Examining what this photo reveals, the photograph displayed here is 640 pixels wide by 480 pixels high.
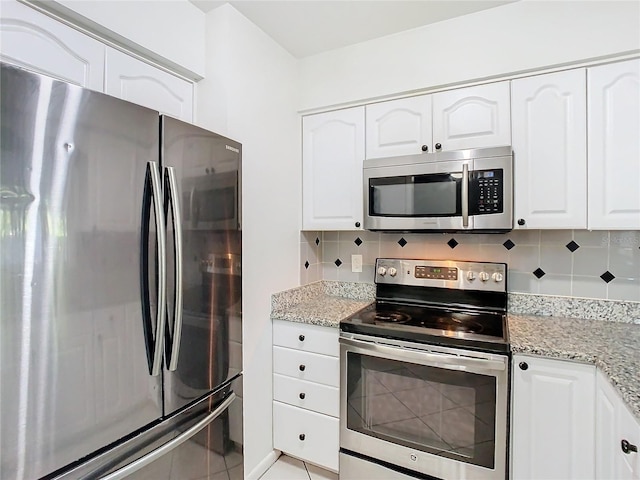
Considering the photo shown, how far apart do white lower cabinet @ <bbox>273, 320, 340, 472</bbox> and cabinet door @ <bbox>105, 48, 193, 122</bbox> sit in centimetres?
129

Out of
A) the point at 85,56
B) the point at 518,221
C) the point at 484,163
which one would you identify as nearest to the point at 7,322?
the point at 85,56

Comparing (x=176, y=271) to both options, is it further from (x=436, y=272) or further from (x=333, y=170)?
(x=436, y=272)

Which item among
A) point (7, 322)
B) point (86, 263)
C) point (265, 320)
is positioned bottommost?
point (265, 320)

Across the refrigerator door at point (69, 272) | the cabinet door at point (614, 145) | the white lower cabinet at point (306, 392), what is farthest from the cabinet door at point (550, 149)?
the refrigerator door at point (69, 272)

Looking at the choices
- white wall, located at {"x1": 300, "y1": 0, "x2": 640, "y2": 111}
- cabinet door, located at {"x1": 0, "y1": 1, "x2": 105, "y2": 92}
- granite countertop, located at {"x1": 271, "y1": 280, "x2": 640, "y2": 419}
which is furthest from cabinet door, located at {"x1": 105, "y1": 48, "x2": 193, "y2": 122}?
granite countertop, located at {"x1": 271, "y1": 280, "x2": 640, "y2": 419}

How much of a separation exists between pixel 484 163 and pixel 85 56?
1818 millimetres

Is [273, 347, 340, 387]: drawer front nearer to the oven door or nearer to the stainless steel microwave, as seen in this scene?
the oven door

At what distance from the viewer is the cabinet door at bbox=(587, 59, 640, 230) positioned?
5.06 ft

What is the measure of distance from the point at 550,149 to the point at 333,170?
1.17 metres

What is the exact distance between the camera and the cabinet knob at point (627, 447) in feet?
3.23

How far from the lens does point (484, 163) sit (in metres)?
1.72

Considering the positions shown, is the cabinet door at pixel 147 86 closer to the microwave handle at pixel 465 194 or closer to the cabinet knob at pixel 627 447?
the microwave handle at pixel 465 194

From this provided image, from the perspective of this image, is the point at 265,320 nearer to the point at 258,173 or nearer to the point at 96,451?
the point at 258,173

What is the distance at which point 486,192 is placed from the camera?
1.72 meters
